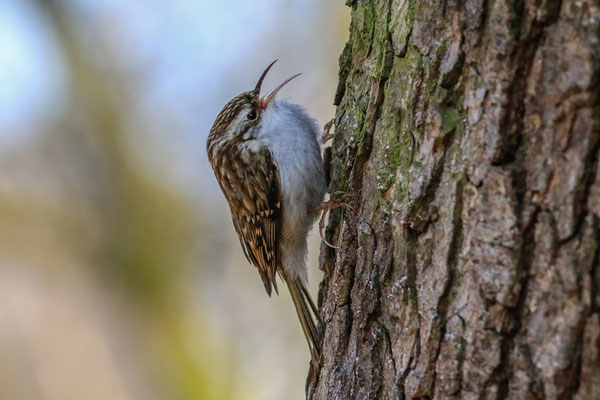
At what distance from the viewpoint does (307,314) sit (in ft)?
8.70

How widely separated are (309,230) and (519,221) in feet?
5.29

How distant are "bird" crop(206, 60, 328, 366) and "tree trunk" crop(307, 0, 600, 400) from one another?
0.86 metres

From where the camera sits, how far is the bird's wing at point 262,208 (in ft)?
9.44

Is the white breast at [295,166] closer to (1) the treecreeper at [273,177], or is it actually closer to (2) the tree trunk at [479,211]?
(1) the treecreeper at [273,177]

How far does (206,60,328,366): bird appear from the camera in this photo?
273 cm

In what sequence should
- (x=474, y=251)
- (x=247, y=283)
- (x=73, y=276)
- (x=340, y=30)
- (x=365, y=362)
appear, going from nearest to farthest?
1. (x=474, y=251)
2. (x=365, y=362)
3. (x=340, y=30)
4. (x=247, y=283)
5. (x=73, y=276)

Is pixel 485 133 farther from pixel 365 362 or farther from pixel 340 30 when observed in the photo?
pixel 340 30

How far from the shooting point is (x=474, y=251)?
142 cm

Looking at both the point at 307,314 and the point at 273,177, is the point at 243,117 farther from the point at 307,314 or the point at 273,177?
the point at 307,314

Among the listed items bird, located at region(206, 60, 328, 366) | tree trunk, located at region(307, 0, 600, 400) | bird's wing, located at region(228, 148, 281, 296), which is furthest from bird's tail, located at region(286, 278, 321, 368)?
tree trunk, located at region(307, 0, 600, 400)

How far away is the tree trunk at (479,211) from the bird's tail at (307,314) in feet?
1.27

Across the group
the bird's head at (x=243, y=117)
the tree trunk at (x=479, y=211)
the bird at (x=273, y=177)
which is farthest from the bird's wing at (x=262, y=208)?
the tree trunk at (x=479, y=211)

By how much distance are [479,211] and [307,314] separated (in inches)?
52.9

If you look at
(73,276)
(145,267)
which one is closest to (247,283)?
(145,267)
